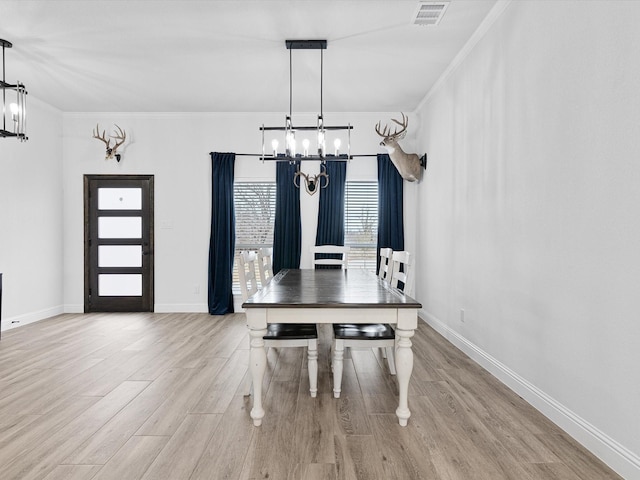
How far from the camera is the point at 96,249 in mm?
5734

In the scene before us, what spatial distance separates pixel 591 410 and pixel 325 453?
1.45 meters

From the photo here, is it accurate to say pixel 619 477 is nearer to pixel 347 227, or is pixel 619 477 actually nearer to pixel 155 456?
pixel 155 456

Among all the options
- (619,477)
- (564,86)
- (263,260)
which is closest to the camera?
(619,477)

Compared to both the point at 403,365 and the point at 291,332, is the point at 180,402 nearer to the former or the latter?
the point at 291,332

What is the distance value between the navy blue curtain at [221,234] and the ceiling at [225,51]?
0.98 metres

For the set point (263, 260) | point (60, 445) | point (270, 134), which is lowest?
point (60, 445)

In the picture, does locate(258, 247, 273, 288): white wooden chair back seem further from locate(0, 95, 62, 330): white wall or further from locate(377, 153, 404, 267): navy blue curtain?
locate(0, 95, 62, 330): white wall

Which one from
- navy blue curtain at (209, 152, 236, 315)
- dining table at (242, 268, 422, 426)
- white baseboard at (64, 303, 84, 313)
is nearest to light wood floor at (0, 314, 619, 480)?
dining table at (242, 268, 422, 426)

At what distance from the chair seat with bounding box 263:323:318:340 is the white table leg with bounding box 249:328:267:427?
0.30m

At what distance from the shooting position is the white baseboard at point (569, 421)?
1.79 m

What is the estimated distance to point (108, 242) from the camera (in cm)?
573

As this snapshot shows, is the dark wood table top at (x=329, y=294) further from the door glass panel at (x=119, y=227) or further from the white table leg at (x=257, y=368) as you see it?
the door glass panel at (x=119, y=227)

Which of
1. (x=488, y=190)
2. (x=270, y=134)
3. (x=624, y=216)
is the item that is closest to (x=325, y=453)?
(x=624, y=216)

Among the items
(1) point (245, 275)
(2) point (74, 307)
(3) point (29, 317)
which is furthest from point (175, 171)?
(1) point (245, 275)
